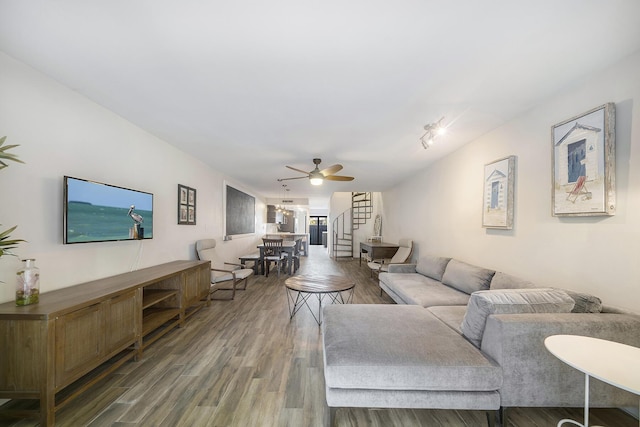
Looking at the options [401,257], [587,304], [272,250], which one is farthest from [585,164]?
[272,250]

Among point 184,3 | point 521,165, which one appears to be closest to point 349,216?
point 521,165

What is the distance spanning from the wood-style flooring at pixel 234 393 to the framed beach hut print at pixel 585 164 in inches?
60.2

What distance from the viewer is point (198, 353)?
246cm

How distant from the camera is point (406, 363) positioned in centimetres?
Answer: 150

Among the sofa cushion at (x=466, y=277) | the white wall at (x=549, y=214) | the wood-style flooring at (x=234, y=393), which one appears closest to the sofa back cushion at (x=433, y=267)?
the sofa cushion at (x=466, y=277)

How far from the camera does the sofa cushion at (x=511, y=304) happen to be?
5.43ft

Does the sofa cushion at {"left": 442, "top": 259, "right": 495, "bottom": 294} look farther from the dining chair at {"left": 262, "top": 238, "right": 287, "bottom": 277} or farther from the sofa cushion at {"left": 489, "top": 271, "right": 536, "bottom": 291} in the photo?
the dining chair at {"left": 262, "top": 238, "right": 287, "bottom": 277}

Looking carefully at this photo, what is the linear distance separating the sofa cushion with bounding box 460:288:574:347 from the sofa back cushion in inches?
79.2

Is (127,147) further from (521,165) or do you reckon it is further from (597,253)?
→ (597,253)

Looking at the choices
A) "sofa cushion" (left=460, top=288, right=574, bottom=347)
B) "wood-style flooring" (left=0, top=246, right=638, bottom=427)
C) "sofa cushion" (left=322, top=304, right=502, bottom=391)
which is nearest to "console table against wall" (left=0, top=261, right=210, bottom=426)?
"wood-style flooring" (left=0, top=246, right=638, bottom=427)

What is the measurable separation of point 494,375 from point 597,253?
4.62 ft

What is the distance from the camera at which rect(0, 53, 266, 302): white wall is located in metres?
1.76

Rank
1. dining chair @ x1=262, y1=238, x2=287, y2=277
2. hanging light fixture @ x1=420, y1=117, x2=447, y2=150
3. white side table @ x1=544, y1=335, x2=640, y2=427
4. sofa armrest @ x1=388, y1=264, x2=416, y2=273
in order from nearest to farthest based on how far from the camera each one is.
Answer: white side table @ x1=544, y1=335, x2=640, y2=427 < hanging light fixture @ x1=420, y1=117, x2=447, y2=150 < sofa armrest @ x1=388, y1=264, x2=416, y2=273 < dining chair @ x1=262, y1=238, x2=287, y2=277

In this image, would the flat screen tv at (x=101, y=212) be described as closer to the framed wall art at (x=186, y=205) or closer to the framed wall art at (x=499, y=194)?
the framed wall art at (x=186, y=205)
